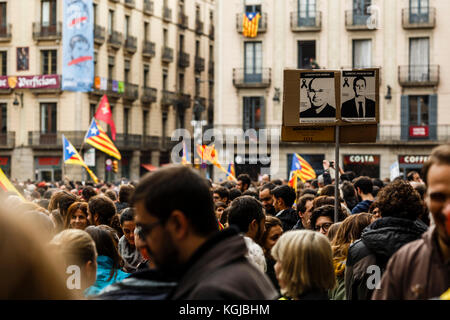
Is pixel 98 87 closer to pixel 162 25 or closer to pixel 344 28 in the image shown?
pixel 162 25

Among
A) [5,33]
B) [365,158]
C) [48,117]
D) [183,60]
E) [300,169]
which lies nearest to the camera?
[300,169]

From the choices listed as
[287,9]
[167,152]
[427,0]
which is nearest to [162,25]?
[167,152]

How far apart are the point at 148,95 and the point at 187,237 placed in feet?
165

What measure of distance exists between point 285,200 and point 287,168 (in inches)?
1192

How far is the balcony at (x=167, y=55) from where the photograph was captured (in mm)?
54719

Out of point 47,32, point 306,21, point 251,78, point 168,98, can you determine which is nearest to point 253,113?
point 251,78

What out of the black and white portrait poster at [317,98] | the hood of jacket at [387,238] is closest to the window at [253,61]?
the black and white portrait poster at [317,98]

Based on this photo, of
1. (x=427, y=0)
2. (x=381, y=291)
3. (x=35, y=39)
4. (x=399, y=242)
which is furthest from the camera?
(x=35, y=39)

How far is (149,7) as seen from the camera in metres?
53.5

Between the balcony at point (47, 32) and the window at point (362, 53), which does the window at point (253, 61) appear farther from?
the balcony at point (47, 32)

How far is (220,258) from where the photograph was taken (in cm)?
272

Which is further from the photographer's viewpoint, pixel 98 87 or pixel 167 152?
pixel 167 152

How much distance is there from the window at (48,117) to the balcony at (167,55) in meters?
10.5

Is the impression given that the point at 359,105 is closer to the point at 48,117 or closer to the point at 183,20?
the point at 48,117
